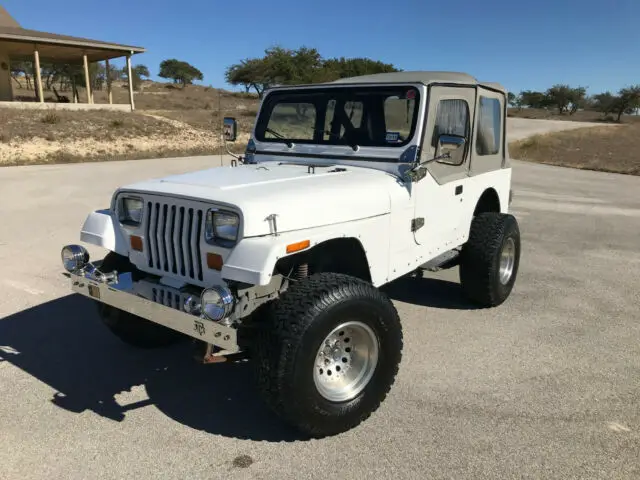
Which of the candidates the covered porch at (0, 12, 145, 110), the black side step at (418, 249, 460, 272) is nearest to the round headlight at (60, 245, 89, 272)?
the black side step at (418, 249, 460, 272)

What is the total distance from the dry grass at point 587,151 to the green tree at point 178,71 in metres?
48.6

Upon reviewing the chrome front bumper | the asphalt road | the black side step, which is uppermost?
the chrome front bumper

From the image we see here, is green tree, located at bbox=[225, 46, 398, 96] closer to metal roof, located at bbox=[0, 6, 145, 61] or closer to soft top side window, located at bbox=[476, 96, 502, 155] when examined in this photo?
metal roof, located at bbox=[0, 6, 145, 61]

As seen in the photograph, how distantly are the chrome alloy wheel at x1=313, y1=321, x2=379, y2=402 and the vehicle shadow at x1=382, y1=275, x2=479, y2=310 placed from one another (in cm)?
206

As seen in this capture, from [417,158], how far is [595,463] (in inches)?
84.7

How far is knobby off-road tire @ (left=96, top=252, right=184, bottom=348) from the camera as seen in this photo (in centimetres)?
367

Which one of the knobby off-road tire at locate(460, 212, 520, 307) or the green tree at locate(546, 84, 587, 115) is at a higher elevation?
the green tree at locate(546, 84, 587, 115)

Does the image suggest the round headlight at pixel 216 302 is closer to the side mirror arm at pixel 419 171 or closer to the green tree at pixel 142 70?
the side mirror arm at pixel 419 171

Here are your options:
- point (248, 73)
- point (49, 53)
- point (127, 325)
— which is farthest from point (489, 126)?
point (248, 73)

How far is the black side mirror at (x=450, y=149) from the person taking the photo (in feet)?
11.4

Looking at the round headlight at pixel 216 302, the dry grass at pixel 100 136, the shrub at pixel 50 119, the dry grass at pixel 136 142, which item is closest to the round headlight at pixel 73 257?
the round headlight at pixel 216 302

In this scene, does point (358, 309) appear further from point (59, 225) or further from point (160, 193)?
point (59, 225)

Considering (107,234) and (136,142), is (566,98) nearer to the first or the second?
(136,142)

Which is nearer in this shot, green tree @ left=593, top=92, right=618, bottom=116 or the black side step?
the black side step
